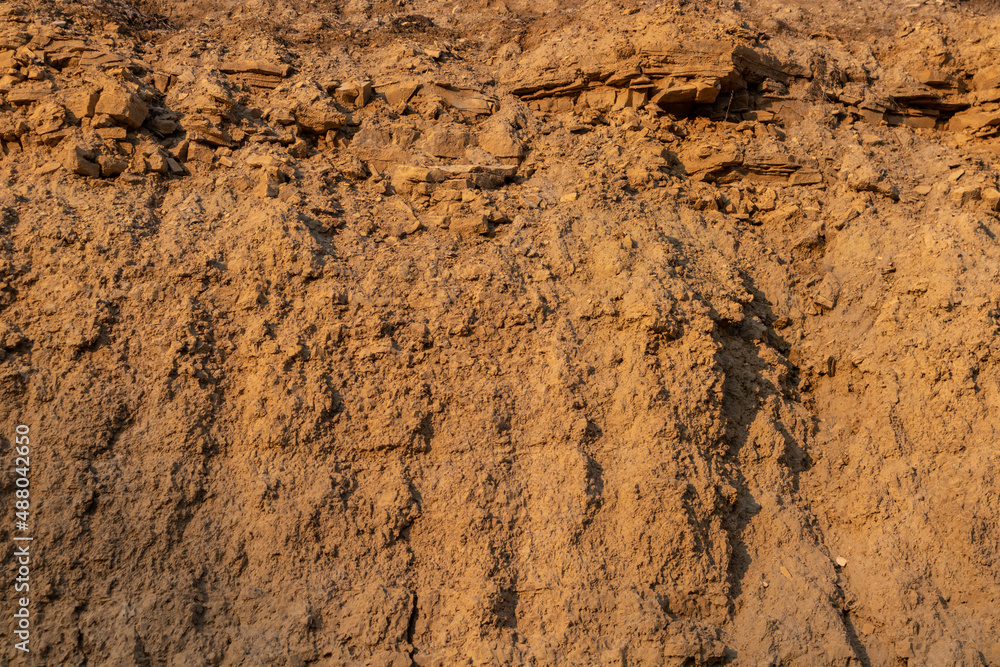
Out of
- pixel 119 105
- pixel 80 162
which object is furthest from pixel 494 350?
pixel 119 105

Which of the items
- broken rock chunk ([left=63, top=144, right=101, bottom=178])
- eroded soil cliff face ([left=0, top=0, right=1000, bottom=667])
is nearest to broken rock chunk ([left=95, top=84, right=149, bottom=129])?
eroded soil cliff face ([left=0, top=0, right=1000, bottom=667])

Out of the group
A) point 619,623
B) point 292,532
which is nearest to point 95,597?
point 292,532

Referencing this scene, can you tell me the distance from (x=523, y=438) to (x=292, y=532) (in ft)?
5.24

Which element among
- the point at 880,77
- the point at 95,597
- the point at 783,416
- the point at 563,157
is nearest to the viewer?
the point at 95,597

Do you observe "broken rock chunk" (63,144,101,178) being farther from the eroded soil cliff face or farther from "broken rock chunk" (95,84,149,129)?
"broken rock chunk" (95,84,149,129)

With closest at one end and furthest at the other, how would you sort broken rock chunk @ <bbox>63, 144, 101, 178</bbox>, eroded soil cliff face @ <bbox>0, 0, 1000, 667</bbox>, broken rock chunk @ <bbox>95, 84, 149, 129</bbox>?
eroded soil cliff face @ <bbox>0, 0, 1000, 667</bbox> < broken rock chunk @ <bbox>63, 144, 101, 178</bbox> < broken rock chunk @ <bbox>95, 84, 149, 129</bbox>

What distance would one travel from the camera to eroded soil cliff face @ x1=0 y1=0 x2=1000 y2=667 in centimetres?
452

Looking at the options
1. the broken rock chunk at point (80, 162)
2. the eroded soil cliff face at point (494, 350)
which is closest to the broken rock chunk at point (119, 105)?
the eroded soil cliff face at point (494, 350)

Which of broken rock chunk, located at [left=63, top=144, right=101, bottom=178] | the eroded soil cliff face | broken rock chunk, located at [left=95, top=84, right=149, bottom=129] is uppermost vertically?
broken rock chunk, located at [left=95, top=84, right=149, bottom=129]

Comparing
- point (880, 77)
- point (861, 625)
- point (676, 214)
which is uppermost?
point (880, 77)

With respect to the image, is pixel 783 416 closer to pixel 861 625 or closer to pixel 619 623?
pixel 861 625

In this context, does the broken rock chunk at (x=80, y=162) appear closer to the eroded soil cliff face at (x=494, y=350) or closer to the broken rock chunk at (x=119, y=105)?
the eroded soil cliff face at (x=494, y=350)

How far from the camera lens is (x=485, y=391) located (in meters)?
5.21

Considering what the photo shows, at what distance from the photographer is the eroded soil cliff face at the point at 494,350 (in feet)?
14.8
